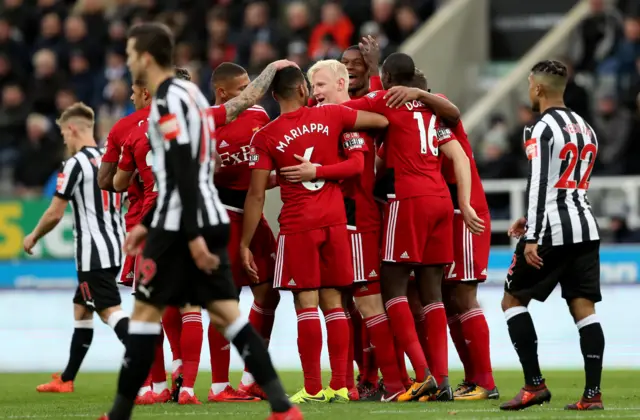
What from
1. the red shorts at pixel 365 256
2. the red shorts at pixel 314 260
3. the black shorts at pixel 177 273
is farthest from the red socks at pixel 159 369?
the black shorts at pixel 177 273

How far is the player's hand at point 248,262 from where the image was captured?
816 centimetres

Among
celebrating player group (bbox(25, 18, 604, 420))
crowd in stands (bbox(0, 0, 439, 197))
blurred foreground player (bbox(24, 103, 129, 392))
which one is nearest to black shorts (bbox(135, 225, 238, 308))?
celebrating player group (bbox(25, 18, 604, 420))

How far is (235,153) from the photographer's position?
8531mm

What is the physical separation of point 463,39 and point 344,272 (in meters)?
11.4

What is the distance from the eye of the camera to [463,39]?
18891mm

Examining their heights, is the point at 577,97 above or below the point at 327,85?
above

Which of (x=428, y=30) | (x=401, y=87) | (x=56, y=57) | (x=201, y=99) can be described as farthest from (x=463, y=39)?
(x=201, y=99)

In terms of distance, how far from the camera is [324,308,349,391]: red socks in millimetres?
8102

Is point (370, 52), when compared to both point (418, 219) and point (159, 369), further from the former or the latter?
point (159, 369)

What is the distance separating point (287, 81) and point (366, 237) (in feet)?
4.05

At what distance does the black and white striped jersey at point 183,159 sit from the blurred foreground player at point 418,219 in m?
2.24

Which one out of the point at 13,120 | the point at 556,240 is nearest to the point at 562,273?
the point at 556,240

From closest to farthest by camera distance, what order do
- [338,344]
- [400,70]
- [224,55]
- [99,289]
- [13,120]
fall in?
[338,344] < [400,70] < [99,289] < [224,55] < [13,120]

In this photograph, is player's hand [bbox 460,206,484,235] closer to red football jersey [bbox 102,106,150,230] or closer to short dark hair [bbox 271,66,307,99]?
short dark hair [bbox 271,66,307,99]
